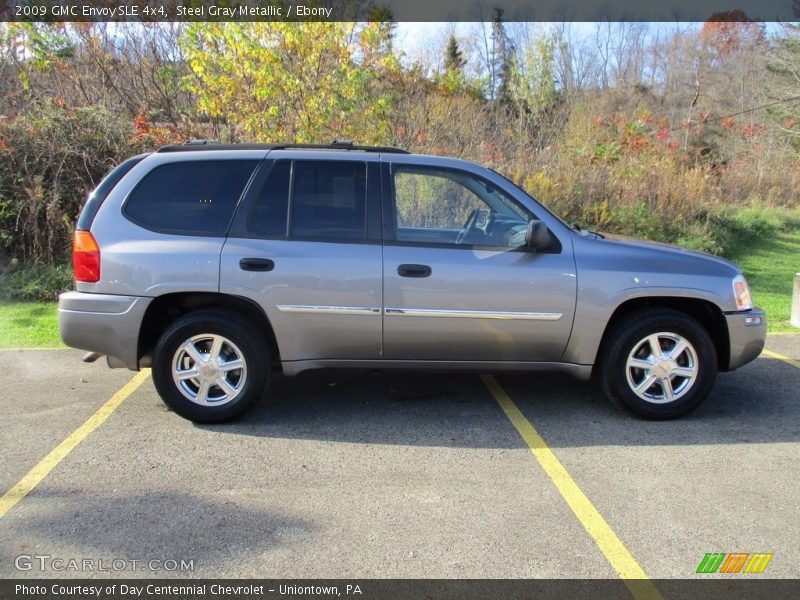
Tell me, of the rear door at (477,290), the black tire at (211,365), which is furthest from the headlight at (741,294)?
the black tire at (211,365)

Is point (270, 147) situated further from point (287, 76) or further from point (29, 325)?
point (287, 76)

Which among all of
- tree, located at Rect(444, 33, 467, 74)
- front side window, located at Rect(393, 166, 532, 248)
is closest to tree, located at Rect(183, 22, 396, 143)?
front side window, located at Rect(393, 166, 532, 248)

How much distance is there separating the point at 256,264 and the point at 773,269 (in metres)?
10.7

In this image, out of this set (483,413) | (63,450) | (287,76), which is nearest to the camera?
(63,450)

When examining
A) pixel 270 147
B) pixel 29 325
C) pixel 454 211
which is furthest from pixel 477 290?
pixel 29 325

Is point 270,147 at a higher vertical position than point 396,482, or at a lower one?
higher

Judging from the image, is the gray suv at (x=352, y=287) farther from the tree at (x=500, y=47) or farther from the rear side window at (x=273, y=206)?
the tree at (x=500, y=47)

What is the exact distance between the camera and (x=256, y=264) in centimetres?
458

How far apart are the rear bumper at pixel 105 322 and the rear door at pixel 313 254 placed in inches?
24.7

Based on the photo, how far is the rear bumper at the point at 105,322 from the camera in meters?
4.55

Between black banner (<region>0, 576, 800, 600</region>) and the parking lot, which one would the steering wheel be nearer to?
the parking lot

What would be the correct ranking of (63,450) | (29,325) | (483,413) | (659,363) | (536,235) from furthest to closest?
(29,325) < (483,413) < (659,363) < (536,235) < (63,450)

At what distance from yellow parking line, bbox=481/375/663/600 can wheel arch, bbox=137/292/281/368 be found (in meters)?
1.78

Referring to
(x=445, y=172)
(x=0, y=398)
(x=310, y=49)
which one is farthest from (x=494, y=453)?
(x=310, y=49)
